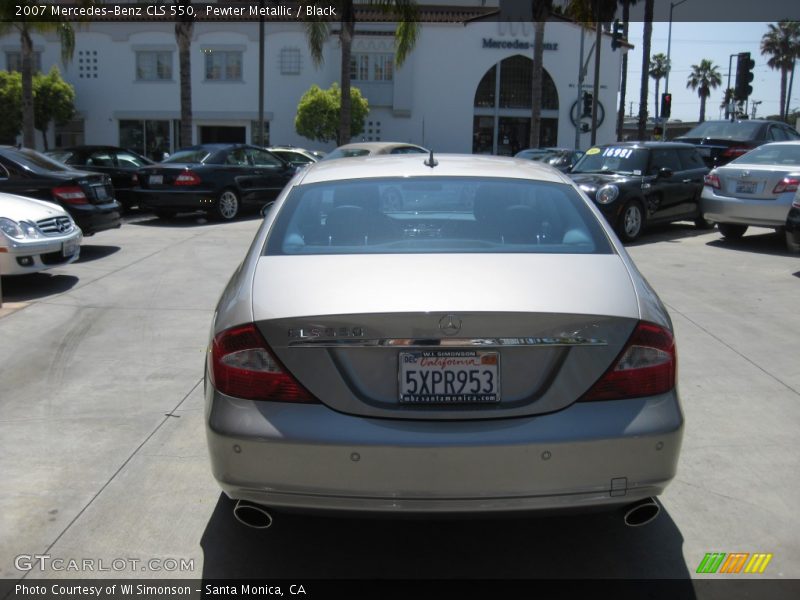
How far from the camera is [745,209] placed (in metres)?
12.0

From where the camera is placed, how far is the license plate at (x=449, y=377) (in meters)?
2.86

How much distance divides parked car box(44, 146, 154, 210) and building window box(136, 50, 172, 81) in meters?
27.0

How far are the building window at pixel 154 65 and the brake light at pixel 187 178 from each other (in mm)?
29060

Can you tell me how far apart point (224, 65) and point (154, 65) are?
3609 millimetres

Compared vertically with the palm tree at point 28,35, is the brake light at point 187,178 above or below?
below

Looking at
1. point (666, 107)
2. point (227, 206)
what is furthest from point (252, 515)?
point (666, 107)

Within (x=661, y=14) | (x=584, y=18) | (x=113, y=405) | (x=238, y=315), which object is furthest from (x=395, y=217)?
(x=661, y=14)

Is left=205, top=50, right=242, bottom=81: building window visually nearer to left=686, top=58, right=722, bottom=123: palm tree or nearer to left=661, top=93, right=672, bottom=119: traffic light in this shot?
left=661, top=93, right=672, bottom=119: traffic light

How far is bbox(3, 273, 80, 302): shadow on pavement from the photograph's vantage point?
848 cm

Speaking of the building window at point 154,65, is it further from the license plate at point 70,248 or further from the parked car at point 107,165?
the license plate at point 70,248

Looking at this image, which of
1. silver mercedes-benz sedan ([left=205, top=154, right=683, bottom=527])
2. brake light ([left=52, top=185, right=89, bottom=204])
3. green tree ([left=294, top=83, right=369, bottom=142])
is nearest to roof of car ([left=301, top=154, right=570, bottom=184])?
silver mercedes-benz sedan ([left=205, top=154, right=683, bottom=527])

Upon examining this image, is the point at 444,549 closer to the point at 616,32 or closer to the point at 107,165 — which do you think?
the point at 107,165

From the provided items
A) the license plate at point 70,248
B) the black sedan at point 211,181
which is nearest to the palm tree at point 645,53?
the black sedan at point 211,181

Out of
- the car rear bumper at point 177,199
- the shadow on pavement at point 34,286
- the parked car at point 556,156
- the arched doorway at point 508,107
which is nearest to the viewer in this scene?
the shadow on pavement at point 34,286
